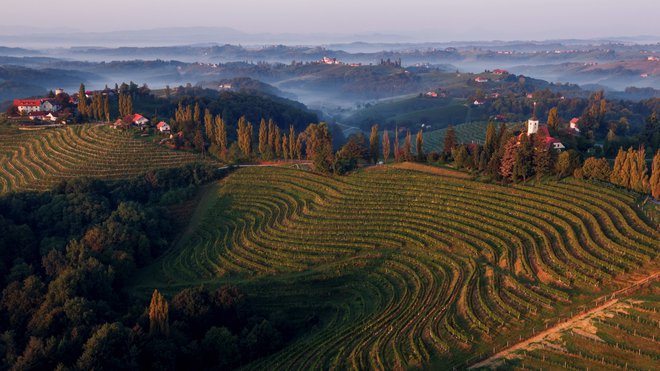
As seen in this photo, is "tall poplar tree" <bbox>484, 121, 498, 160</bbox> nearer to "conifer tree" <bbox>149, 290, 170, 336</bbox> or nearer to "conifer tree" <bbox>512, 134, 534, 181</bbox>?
"conifer tree" <bbox>512, 134, 534, 181</bbox>

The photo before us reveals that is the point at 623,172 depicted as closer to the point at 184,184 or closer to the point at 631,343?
the point at 631,343

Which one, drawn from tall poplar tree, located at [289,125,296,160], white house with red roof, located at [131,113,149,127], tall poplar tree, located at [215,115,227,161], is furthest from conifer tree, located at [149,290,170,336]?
white house with red roof, located at [131,113,149,127]

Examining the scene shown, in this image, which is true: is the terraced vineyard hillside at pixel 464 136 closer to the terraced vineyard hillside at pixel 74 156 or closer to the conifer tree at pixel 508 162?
the conifer tree at pixel 508 162

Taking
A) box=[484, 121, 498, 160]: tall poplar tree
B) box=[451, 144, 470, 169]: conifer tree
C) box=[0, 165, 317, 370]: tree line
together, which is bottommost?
box=[0, 165, 317, 370]: tree line

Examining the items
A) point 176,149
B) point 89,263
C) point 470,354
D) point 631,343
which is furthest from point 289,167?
point 631,343

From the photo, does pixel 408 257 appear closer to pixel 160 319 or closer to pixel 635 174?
pixel 160 319

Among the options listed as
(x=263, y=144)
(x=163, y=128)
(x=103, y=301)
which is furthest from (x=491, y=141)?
(x=163, y=128)

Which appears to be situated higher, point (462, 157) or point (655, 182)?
point (655, 182)
